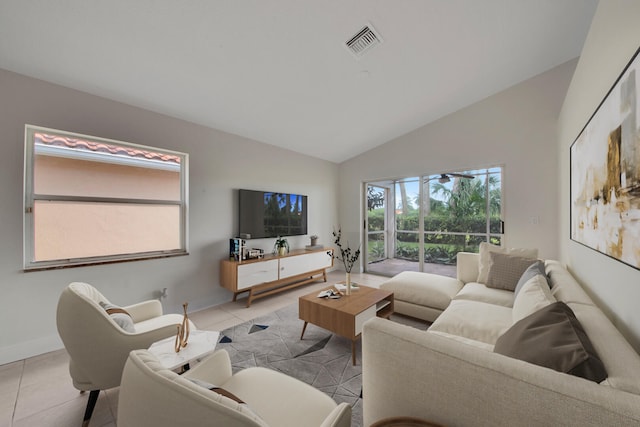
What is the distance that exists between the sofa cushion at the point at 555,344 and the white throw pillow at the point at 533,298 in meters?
0.22

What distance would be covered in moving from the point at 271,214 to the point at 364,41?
2707mm

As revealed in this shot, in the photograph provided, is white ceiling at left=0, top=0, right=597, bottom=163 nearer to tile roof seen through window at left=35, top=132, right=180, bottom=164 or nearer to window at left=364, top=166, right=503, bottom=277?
tile roof seen through window at left=35, top=132, right=180, bottom=164

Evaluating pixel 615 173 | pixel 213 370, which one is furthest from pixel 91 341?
pixel 615 173

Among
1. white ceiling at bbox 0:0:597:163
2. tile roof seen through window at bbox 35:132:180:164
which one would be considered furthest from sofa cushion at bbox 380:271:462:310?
tile roof seen through window at bbox 35:132:180:164

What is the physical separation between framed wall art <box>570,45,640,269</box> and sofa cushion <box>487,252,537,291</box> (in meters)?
0.82

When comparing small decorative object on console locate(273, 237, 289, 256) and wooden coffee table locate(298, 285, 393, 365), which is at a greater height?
small decorative object on console locate(273, 237, 289, 256)

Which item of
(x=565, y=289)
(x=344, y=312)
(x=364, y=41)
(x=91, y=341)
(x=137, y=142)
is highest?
(x=364, y=41)

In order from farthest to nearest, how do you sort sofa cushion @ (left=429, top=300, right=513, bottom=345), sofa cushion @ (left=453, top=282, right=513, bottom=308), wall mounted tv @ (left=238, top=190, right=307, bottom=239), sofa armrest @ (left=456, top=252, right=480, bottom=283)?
wall mounted tv @ (left=238, top=190, right=307, bottom=239), sofa armrest @ (left=456, top=252, right=480, bottom=283), sofa cushion @ (left=453, top=282, right=513, bottom=308), sofa cushion @ (left=429, top=300, right=513, bottom=345)

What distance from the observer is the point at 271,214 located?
4.02 meters

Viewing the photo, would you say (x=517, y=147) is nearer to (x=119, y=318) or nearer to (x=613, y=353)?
(x=613, y=353)

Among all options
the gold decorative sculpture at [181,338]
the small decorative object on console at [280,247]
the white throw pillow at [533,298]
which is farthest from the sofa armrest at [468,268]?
the gold decorative sculpture at [181,338]

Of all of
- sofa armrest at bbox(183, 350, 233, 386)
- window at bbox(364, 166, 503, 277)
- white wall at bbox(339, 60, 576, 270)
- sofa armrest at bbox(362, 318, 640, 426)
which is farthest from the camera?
window at bbox(364, 166, 503, 277)

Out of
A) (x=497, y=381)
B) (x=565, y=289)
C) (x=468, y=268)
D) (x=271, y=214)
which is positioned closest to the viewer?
(x=497, y=381)

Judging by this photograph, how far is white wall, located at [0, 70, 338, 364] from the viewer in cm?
205
